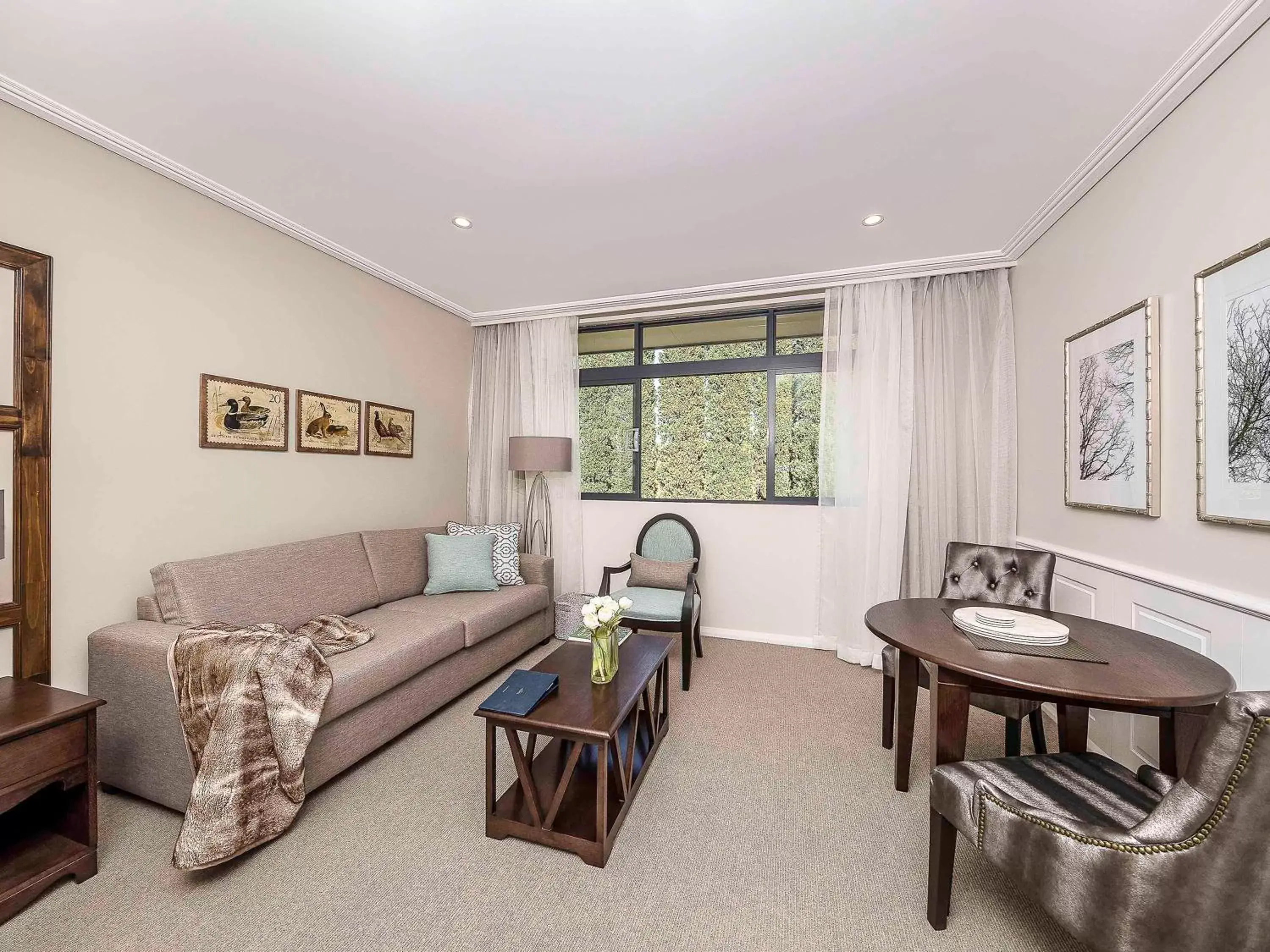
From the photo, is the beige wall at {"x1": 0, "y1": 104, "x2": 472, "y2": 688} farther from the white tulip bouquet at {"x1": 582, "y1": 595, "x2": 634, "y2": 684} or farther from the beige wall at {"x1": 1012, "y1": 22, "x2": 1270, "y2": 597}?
the beige wall at {"x1": 1012, "y1": 22, "x2": 1270, "y2": 597}

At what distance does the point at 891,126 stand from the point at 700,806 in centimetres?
273

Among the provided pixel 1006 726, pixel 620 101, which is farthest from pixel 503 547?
pixel 1006 726

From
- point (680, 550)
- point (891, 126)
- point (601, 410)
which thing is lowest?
point (680, 550)

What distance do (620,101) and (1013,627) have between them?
7.56ft

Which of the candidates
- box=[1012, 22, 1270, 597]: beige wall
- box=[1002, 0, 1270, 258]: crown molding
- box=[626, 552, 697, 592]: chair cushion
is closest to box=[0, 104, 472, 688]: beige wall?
box=[626, 552, 697, 592]: chair cushion

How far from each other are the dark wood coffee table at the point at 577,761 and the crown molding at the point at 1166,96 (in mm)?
2754

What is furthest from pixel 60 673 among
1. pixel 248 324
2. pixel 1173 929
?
pixel 1173 929

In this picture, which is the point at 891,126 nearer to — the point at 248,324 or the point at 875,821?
the point at 875,821

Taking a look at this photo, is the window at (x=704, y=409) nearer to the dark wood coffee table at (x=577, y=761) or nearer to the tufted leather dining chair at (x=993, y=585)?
the tufted leather dining chair at (x=993, y=585)

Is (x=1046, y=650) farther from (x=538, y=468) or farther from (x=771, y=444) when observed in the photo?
(x=538, y=468)

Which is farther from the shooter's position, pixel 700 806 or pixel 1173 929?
pixel 700 806

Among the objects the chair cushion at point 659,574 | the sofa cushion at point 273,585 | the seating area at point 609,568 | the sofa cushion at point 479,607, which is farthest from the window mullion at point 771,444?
the sofa cushion at point 273,585

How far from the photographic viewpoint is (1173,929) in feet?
3.08

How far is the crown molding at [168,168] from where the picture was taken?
1858mm
